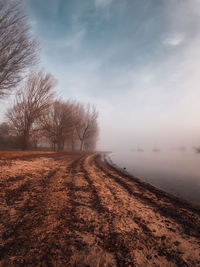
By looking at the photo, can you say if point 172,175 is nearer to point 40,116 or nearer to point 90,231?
point 90,231

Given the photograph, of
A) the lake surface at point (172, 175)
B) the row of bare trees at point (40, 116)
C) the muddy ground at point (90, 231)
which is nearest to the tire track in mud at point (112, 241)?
the muddy ground at point (90, 231)

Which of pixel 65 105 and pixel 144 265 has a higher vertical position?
pixel 65 105

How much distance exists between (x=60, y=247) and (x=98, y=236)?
848mm

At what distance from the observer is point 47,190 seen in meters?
4.50

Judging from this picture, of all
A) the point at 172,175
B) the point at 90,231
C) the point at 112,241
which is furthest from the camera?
the point at 172,175

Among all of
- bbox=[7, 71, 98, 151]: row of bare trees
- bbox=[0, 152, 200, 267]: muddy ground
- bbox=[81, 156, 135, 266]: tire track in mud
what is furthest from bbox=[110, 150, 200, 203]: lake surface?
bbox=[7, 71, 98, 151]: row of bare trees

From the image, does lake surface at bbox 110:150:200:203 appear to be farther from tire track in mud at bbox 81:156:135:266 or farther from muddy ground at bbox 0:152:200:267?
tire track in mud at bbox 81:156:135:266

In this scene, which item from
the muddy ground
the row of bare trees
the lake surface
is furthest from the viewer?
the row of bare trees

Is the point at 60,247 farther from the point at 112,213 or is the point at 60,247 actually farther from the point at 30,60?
the point at 30,60

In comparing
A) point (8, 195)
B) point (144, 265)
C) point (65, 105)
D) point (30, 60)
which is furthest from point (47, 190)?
point (65, 105)

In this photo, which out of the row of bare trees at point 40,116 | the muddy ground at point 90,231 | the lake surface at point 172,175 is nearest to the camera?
the muddy ground at point 90,231

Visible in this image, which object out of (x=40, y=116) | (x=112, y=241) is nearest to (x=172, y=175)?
(x=112, y=241)

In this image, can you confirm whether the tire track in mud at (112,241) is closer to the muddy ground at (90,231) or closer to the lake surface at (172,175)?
the muddy ground at (90,231)

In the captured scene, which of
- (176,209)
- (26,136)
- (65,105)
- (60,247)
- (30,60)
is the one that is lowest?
(176,209)
